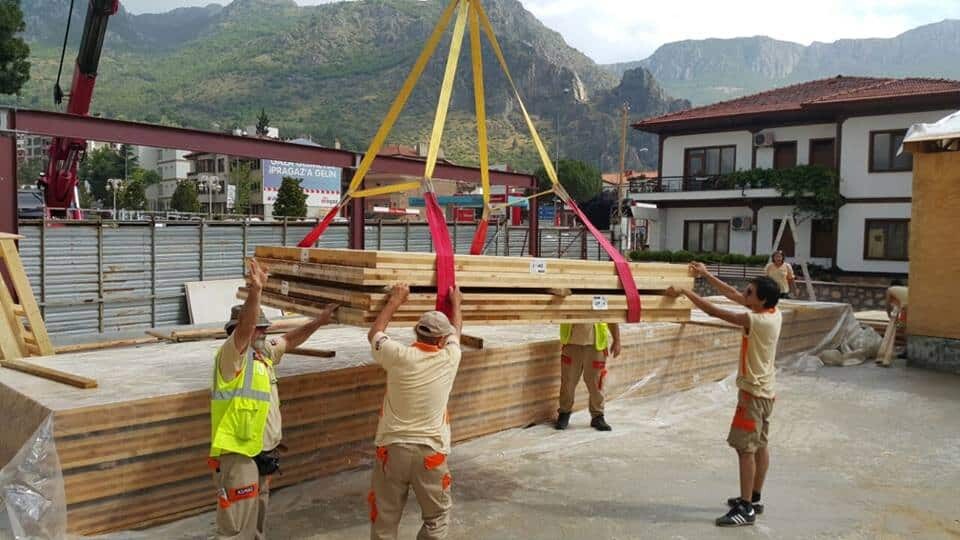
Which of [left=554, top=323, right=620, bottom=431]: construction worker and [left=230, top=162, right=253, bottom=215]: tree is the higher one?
[left=230, top=162, right=253, bottom=215]: tree

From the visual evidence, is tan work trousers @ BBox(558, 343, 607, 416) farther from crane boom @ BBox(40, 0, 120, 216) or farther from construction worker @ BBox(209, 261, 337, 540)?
crane boom @ BBox(40, 0, 120, 216)

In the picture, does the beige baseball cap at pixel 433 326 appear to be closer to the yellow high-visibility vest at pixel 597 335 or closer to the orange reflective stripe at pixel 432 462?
the orange reflective stripe at pixel 432 462

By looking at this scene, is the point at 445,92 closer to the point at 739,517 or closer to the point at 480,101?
the point at 480,101

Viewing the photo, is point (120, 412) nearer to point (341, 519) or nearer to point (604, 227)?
point (341, 519)

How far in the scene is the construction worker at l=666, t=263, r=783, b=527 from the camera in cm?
517

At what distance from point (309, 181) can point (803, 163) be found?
149ft

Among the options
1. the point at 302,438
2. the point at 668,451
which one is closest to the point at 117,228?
the point at 302,438

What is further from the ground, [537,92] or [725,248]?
[537,92]

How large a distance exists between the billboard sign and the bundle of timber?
57.2m

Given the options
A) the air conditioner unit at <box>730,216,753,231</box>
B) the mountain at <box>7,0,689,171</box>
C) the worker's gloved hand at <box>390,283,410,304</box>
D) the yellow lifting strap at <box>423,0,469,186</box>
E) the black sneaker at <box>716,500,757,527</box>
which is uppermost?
the mountain at <box>7,0,689,171</box>

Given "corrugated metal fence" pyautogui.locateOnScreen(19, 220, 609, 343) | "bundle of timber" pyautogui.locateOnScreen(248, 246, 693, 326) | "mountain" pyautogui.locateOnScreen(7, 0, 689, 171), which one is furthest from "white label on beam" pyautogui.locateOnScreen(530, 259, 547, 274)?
"mountain" pyautogui.locateOnScreen(7, 0, 689, 171)

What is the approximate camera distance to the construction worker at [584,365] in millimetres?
7598

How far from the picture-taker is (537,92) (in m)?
133

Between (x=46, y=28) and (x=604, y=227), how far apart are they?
565ft
